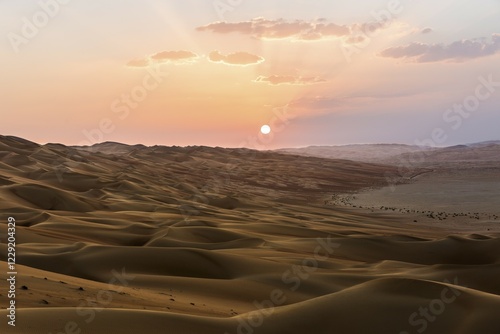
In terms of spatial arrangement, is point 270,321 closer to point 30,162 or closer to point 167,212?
point 167,212
